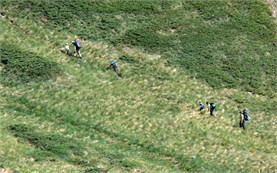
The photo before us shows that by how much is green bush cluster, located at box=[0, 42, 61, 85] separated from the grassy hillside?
4.0 inches

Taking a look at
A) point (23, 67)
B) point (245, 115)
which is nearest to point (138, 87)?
point (245, 115)

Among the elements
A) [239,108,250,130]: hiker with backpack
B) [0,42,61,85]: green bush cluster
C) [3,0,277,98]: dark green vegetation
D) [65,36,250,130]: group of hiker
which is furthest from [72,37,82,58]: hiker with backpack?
[239,108,250,130]: hiker with backpack

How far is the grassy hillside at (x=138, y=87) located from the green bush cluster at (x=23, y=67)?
0.10 metres

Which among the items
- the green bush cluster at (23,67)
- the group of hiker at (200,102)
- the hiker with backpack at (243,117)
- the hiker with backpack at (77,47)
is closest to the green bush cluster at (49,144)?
the green bush cluster at (23,67)

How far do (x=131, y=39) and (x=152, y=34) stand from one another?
3.12m

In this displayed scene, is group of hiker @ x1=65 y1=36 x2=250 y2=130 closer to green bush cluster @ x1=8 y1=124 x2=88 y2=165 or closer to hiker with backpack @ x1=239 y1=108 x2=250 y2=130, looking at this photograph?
hiker with backpack @ x1=239 y1=108 x2=250 y2=130

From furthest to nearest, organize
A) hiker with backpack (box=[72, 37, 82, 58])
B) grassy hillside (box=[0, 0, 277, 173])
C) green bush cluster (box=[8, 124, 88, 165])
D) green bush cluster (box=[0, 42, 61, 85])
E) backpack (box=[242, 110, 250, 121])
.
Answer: hiker with backpack (box=[72, 37, 82, 58]) < backpack (box=[242, 110, 250, 121]) < green bush cluster (box=[0, 42, 61, 85]) < grassy hillside (box=[0, 0, 277, 173]) < green bush cluster (box=[8, 124, 88, 165])

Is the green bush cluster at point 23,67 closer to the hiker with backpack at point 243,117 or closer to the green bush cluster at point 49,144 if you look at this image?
the green bush cluster at point 49,144

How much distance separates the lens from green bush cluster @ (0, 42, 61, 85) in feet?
148

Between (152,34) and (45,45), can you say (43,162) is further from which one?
(152,34)

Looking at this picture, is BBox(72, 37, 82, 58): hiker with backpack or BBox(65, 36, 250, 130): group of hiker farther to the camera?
BBox(72, 37, 82, 58): hiker with backpack

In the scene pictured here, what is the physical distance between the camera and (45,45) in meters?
49.9

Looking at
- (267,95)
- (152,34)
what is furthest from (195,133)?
(152,34)

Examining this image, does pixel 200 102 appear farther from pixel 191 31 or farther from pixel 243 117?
pixel 191 31
